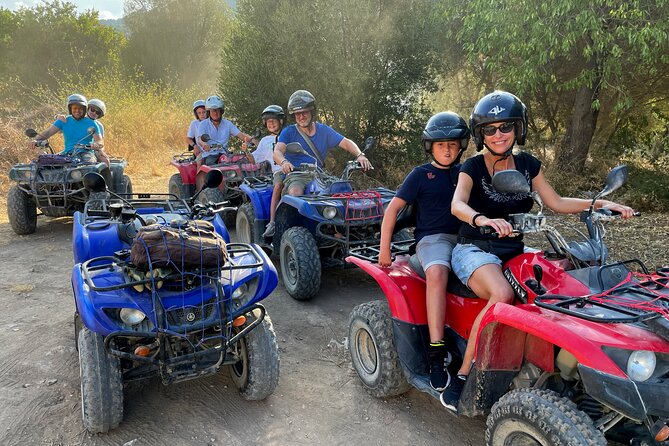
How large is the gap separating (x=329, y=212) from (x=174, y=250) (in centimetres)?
221

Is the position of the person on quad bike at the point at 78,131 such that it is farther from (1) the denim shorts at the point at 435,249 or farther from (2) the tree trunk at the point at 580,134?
(2) the tree trunk at the point at 580,134

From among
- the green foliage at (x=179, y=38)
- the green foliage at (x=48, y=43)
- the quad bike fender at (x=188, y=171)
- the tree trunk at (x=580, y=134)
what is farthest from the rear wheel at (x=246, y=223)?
the green foliage at (x=179, y=38)

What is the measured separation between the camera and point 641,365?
79.7 inches

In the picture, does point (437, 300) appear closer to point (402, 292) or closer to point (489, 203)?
point (402, 292)

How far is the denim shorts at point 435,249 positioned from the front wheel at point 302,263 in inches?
77.8

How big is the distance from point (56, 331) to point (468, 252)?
3553mm

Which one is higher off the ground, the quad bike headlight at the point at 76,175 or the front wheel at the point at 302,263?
the quad bike headlight at the point at 76,175

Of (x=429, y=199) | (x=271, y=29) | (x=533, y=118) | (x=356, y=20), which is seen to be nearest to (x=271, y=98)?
(x=271, y=29)

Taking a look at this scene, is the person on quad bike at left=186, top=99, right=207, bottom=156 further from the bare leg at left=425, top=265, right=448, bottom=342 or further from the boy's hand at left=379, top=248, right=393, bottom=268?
the bare leg at left=425, top=265, right=448, bottom=342

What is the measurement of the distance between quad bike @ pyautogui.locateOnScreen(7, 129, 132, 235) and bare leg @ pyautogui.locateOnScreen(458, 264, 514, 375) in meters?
6.46

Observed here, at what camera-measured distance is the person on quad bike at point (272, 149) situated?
606 centimetres

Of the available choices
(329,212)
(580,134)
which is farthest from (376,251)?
(580,134)

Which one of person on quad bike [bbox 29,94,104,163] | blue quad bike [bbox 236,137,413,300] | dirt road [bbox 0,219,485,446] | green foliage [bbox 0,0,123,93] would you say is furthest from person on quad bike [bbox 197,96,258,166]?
green foliage [bbox 0,0,123,93]

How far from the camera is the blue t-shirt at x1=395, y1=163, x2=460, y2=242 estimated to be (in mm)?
3385
